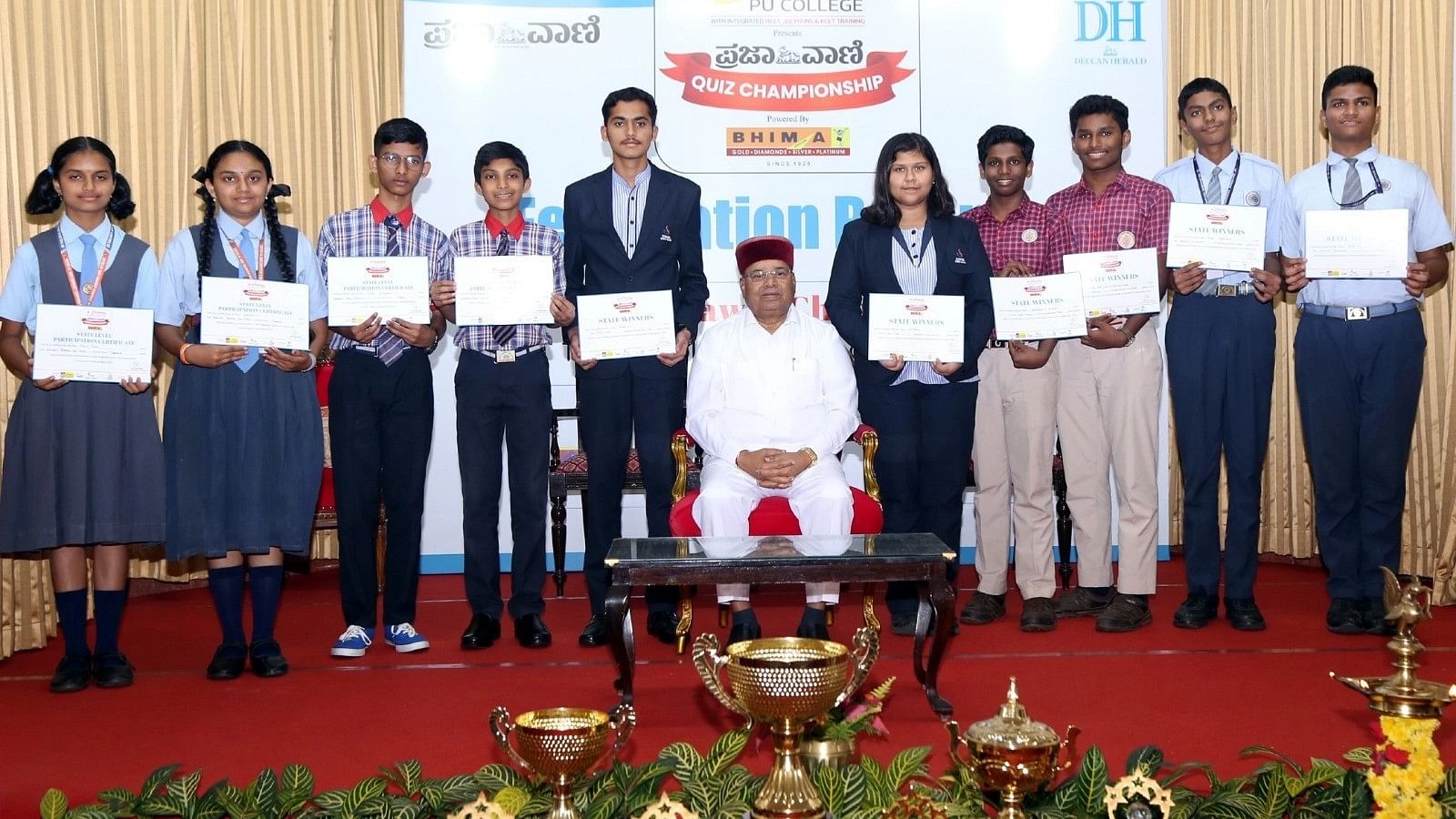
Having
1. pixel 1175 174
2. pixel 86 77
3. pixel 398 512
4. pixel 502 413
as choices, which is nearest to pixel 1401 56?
pixel 1175 174

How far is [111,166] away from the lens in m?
4.62

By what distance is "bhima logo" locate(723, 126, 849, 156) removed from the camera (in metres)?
6.96

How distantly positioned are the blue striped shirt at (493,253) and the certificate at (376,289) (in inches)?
11.5

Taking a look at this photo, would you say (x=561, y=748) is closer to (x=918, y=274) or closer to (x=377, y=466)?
(x=377, y=466)

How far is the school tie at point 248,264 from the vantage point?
4629mm

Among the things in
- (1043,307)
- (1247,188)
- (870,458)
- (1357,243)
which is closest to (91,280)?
(870,458)

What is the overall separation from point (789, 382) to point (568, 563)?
7.97ft

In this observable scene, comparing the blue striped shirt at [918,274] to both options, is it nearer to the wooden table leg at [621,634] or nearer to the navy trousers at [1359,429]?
Result: the navy trousers at [1359,429]

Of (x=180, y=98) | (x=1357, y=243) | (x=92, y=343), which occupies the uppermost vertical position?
(x=180, y=98)

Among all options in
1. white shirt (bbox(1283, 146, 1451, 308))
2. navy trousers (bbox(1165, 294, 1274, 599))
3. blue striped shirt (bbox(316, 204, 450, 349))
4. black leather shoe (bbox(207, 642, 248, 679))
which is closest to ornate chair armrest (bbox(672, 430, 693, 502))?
blue striped shirt (bbox(316, 204, 450, 349))

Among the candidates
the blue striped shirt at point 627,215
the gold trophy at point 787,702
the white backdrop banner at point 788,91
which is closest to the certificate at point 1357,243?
the white backdrop banner at point 788,91

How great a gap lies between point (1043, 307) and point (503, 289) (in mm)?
2142

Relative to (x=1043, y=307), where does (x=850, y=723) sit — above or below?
below

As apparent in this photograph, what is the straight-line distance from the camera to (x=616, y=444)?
205 inches
